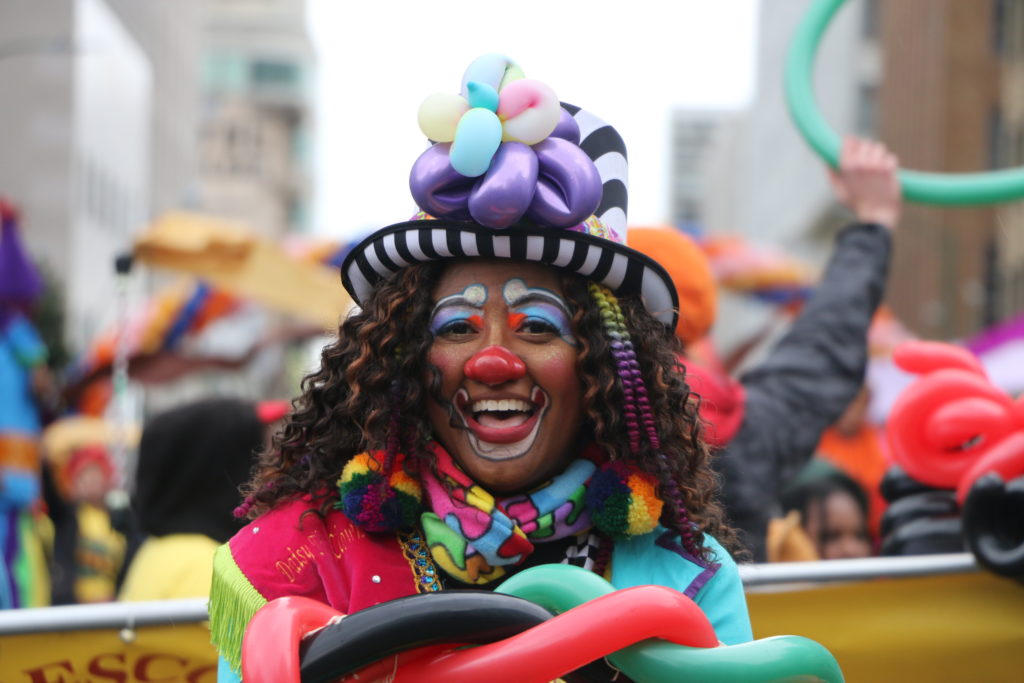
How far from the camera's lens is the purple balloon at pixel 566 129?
2.43 m

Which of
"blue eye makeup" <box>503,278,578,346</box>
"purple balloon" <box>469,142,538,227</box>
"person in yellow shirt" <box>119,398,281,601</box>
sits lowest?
"person in yellow shirt" <box>119,398,281,601</box>

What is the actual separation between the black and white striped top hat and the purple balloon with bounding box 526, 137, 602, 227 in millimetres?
42

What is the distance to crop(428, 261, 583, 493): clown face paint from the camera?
237cm

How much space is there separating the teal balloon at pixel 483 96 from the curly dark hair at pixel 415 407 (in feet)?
1.03

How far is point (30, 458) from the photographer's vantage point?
20.1ft

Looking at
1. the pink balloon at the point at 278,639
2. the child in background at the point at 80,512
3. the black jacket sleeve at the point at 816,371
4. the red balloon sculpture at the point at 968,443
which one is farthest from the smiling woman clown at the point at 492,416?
the child in background at the point at 80,512

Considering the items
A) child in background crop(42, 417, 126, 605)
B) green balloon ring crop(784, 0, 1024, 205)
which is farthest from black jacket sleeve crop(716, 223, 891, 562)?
child in background crop(42, 417, 126, 605)

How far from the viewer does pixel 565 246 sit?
2361 mm

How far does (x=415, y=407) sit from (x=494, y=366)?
0.66 ft

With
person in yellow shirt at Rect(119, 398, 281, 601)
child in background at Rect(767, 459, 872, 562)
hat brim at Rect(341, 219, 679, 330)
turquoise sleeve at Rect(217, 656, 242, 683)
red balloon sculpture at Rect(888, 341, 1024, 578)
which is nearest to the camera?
turquoise sleeve at Rect(217, 656, 242, 683)

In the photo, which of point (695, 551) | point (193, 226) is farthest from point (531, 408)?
point (193, 226)

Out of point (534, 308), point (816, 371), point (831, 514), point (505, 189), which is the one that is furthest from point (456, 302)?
point (831, 514)

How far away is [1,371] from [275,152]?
361 feet

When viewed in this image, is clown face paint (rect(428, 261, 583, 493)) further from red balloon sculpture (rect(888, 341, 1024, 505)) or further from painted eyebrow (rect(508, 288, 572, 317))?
red balloon sculpture (rect(888, 341, 1024, 505))
